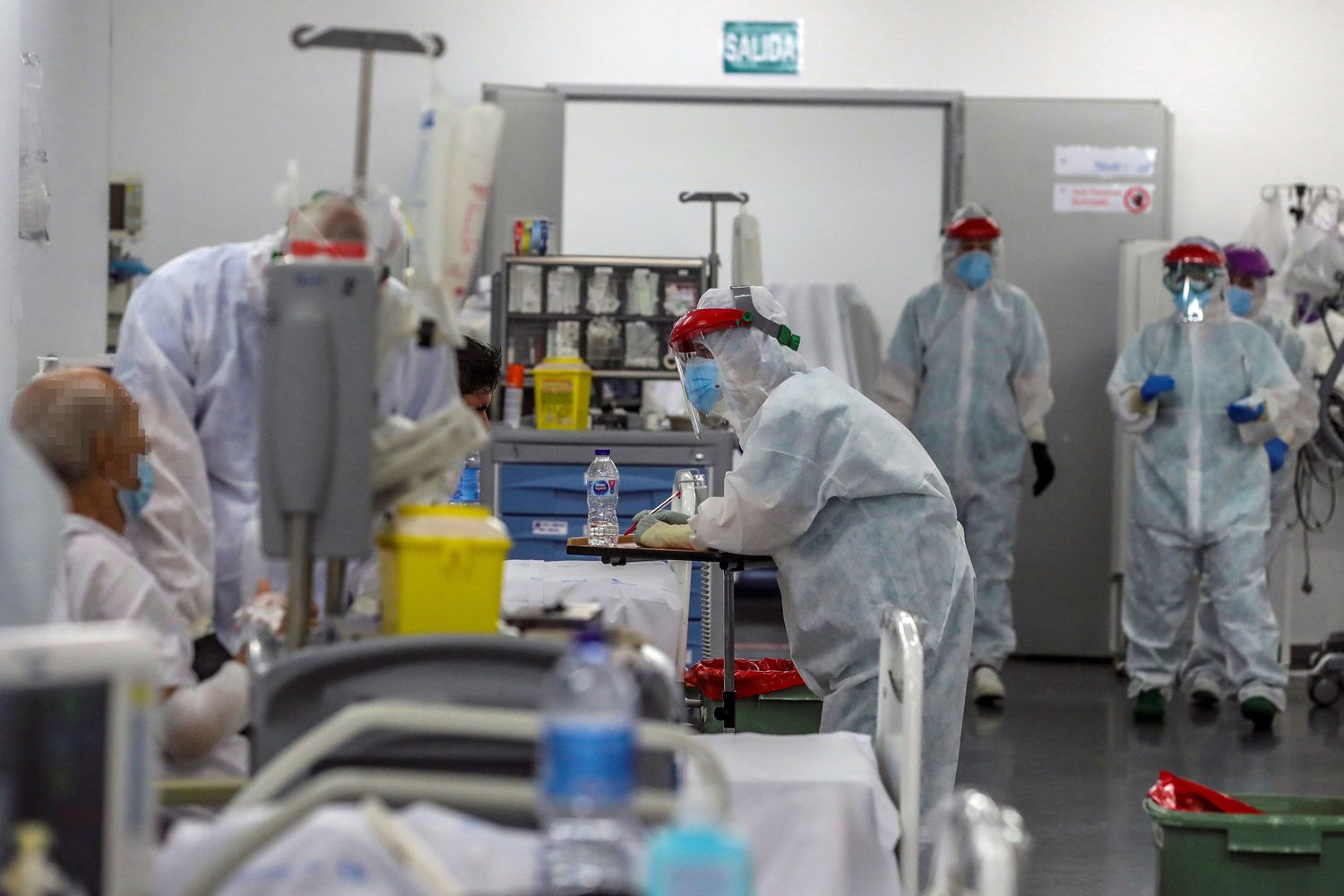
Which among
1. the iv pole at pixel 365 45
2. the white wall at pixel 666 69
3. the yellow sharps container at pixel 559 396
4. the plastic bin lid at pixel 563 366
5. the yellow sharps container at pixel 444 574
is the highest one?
the white wall at pixel 666 69

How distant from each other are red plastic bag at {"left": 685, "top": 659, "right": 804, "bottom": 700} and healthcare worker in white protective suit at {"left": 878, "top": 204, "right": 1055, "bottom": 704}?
97.4 inches

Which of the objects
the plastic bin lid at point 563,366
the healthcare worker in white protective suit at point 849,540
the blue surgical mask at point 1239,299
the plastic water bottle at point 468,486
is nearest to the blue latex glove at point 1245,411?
the blue surgical mask at point 1239,299

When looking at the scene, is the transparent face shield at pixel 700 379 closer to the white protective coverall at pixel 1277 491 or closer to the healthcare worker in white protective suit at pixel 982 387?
the healthcare worker in white protective suit at pixel 982 387

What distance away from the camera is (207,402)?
9.07ft

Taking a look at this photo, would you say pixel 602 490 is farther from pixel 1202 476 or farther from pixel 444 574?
pixel 444 574

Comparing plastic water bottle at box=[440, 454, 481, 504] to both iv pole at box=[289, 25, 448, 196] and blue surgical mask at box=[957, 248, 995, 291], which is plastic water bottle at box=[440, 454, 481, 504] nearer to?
iv pole at box=[289, 25, 448, 196]

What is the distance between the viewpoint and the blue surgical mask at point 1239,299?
241 inches

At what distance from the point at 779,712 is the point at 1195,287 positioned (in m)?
2.95

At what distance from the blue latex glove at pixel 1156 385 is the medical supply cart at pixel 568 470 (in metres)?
1.73

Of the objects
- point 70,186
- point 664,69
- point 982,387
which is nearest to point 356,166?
point 70,186

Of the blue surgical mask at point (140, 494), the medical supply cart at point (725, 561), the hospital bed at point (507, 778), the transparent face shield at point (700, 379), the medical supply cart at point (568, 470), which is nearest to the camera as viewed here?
the hospital bed at point (507, 778)

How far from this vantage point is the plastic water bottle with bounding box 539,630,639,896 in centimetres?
123

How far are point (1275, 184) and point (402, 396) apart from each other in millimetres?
5810

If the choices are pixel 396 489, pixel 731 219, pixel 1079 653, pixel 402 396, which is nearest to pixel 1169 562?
pixel 1079 653
